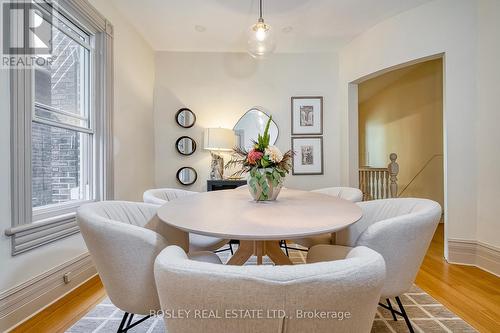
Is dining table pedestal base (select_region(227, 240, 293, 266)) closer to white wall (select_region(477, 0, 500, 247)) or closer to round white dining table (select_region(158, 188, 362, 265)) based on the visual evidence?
round white dining table (select_region(158, 188, 362, 265))

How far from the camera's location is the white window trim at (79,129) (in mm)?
1584

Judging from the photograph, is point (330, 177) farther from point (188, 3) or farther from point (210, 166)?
point (188, 3)

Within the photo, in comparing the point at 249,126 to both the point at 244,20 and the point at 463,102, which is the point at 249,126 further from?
the point at 463,102

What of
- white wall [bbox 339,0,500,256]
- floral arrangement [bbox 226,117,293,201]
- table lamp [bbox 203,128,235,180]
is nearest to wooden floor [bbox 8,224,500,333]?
white wall [bbox 339,0,500,256]

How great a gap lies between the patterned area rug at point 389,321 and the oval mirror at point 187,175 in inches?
80.3

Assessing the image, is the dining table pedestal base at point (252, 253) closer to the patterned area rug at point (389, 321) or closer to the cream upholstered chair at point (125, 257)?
the cream upholstered chair at point (125, 257)

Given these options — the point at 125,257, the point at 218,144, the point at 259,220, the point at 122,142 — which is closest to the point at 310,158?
the point at 218,144

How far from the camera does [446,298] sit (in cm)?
195

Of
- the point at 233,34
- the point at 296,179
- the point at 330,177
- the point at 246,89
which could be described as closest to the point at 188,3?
the point at 233,34

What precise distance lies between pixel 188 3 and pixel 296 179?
2.61m

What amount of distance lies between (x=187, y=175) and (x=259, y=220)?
279 cm

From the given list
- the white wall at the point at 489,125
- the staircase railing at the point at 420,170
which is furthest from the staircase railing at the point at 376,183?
the white wall at the point at 489,125

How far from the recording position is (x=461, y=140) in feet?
8.50

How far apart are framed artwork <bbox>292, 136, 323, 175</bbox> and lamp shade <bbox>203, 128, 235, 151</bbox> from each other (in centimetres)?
107
